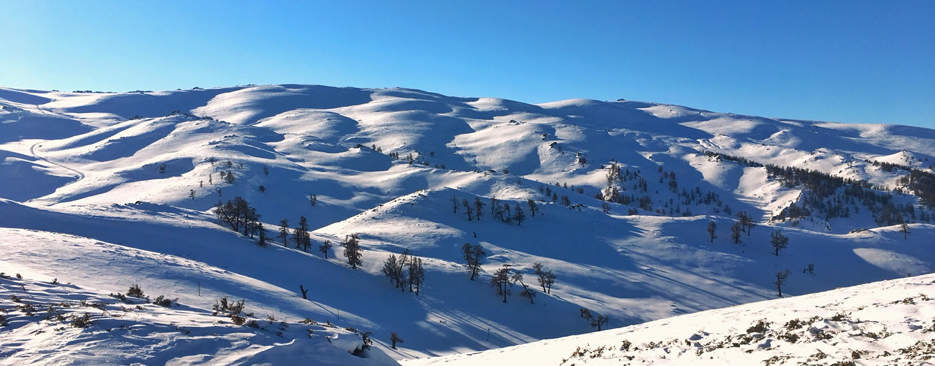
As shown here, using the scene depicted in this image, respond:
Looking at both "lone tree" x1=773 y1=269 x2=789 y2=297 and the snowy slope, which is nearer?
the snowy slope

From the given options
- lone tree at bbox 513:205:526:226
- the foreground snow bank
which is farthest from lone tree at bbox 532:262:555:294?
the foreground snow bank

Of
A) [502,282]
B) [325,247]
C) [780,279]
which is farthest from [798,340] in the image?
[780,279]

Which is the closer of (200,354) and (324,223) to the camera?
(200,354)

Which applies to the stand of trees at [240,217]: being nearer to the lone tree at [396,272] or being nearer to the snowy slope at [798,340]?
the lone tree at [396,272]

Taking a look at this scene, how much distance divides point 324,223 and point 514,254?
34296 millimetres

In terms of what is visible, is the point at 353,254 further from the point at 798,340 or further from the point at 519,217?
the point at 798,340

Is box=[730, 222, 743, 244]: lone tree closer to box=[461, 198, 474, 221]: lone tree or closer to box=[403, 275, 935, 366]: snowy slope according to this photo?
box=[461, 198, 474, 221]: lone tree

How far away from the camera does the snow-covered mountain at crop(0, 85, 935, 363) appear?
3031cm

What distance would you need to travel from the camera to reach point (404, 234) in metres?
62.2

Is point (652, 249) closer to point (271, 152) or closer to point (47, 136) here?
point (271, 152)

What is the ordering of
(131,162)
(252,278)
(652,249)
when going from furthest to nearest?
(131,162)
(652,249)
(252,278)

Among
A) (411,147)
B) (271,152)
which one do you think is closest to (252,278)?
(271,152)

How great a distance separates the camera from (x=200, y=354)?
11.6 metres

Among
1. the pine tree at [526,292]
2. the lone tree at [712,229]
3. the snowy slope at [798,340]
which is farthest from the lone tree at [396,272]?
the lone tree at [712,229]
